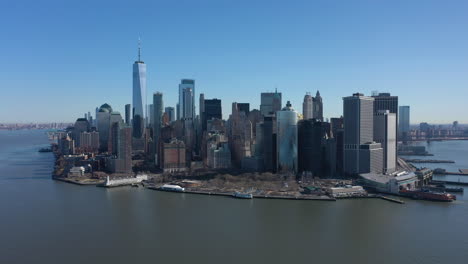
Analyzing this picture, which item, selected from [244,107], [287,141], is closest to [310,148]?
[287,141]

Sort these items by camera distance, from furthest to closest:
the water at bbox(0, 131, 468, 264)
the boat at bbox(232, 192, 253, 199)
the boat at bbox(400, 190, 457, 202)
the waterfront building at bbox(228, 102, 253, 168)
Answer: the waterfront building at bbox(228, 102, 253, 168)
the boat at bbox(232, 192, 253, 199)
the boat at bbox(400, 190, 457, 202)
the water at bbox(0, 131, 468, 264)

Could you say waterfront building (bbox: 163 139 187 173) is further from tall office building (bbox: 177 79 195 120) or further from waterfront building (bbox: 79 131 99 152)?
tall office building (bbox: 177 79 195 120)

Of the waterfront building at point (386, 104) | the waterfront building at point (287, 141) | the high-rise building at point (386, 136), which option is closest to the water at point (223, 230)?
the waterfront building at point (287, 141)

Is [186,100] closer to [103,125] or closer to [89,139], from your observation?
[103,125]

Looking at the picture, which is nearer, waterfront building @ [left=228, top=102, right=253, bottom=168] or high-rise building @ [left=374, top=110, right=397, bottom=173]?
high-rise building @ [left=374, top=110, right=397, bottom=173]

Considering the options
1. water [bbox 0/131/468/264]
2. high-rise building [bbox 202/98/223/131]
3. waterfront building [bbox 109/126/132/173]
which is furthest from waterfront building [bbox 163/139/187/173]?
high-rise building [bbox 202/98/223/131]

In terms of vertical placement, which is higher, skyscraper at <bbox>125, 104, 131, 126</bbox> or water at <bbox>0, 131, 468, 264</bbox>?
skyscraper at <bbox>125, 104, 131, 126</bbox>

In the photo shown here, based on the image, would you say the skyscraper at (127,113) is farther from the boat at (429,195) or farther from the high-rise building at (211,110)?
the boat at (429,195)

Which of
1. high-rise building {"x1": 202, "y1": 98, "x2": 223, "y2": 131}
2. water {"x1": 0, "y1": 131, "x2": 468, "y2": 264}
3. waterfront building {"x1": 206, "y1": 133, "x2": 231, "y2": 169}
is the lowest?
water {"x1": 0, "y1": 131, "x2": 468, "y2": 264}
